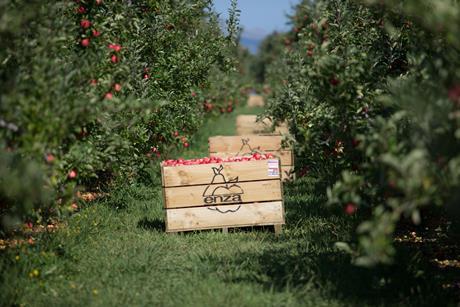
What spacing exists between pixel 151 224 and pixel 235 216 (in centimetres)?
111

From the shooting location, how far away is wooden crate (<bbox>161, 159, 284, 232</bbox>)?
6559mm

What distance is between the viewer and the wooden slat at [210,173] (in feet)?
21.4

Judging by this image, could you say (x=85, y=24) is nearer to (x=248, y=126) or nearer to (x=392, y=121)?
(x=392, y=121)

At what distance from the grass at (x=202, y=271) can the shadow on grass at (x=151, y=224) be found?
0.17 ft

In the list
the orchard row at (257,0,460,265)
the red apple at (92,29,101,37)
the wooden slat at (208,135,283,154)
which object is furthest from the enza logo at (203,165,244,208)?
the wooden slat at (208,135,283,154)

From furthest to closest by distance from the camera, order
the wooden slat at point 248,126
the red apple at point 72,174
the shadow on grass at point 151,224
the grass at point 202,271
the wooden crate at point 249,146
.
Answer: the wooden slat at point 248,126 < the wooden crate at point 249,146 < the shadow on grass at point 151,224 < the red apple at point 72,174 < the grass at point 202,271

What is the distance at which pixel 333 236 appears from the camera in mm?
6266

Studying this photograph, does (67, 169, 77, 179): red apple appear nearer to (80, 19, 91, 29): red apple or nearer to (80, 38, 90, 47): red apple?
(80, 38, 90, 47): red apple

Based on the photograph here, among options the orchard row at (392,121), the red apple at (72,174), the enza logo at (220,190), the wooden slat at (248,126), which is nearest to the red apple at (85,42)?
the red apple at (72,174)

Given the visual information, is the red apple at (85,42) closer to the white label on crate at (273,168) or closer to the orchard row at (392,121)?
the orchard row at (392,121)

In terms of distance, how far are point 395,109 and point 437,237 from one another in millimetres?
2515

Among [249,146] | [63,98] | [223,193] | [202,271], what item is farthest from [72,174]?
[249,146]

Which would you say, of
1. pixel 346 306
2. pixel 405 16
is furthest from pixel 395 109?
pixel 346 306

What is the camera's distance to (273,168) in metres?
6.63
